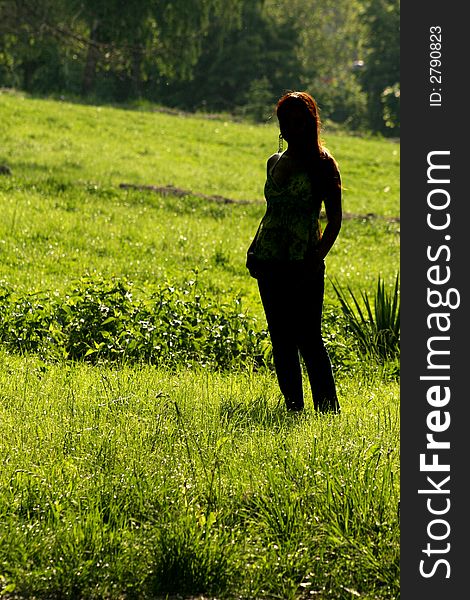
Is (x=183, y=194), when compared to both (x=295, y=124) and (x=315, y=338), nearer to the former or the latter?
(x=315, y=338)

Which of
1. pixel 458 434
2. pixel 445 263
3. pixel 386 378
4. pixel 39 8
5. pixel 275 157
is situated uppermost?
pixel 39 8

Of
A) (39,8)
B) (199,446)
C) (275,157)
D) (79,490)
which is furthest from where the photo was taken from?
(39,8)

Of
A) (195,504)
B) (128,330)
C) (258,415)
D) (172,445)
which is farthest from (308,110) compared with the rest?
(128,330)

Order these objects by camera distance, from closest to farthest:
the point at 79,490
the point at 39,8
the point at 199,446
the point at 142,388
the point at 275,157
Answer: the point at 79,490, the point at 199,446, the point at 275,157, the point at 142,388, the point at 39,8

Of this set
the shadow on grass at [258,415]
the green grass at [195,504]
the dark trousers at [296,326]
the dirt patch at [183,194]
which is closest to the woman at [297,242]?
the dark trousers at [296,326]

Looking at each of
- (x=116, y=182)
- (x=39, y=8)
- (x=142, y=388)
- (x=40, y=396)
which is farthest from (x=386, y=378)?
(x=39, y=8)

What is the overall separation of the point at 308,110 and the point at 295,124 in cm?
10

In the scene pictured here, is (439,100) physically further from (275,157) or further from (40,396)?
(40,396)

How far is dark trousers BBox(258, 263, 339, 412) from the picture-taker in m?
5.84

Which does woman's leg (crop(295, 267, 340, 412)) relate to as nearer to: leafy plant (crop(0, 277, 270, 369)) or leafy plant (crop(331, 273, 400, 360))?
leafy plant (crop(0, 277, 270, 369))

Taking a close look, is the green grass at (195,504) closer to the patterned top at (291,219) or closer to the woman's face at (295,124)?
the patterned top at (291,219)

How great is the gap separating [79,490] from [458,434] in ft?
5.50

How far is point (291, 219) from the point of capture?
19.0 feet

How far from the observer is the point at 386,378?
7.89m
